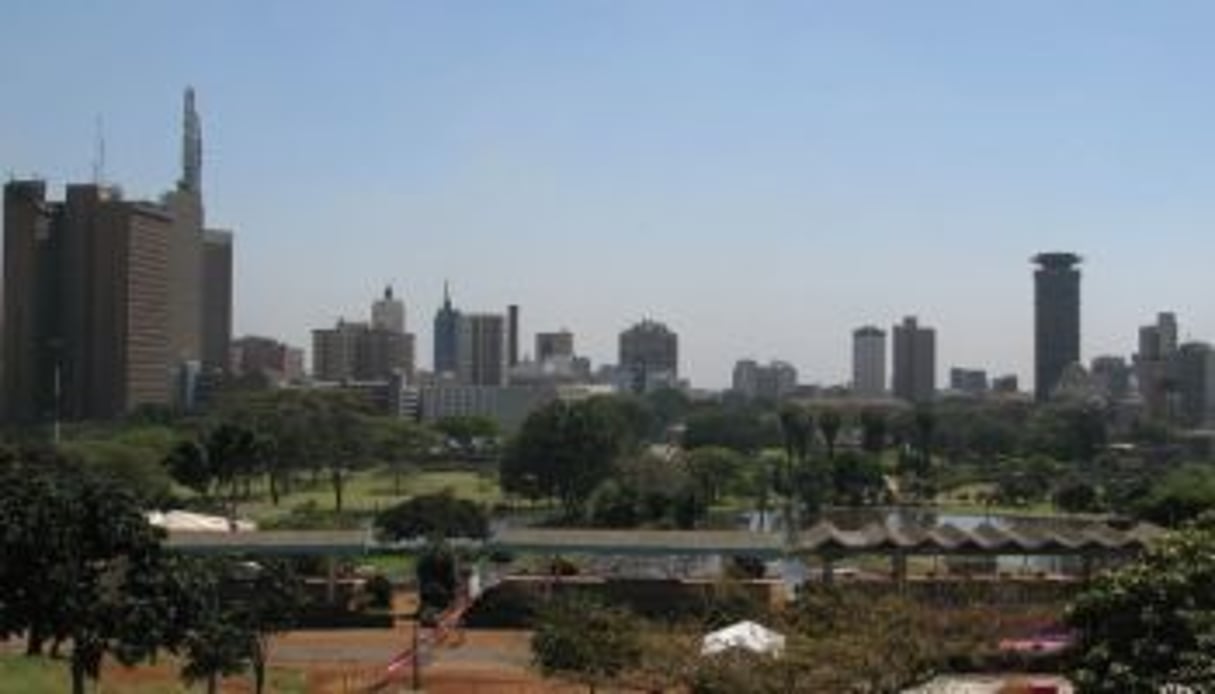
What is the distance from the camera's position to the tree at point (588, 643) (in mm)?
32781

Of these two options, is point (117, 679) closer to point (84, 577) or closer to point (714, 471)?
point (84, 577)

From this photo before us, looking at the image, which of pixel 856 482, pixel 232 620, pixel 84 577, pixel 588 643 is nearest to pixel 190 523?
pixel 232 620

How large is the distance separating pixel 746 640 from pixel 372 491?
83.6m

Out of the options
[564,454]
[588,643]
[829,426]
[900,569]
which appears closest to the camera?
[588,643]

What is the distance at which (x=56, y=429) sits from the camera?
131 meters

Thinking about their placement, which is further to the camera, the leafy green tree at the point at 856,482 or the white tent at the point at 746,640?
the leafy green tree at the point at 856,482

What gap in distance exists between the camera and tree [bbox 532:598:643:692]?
3278 centimetres

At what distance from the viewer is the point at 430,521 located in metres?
64.8

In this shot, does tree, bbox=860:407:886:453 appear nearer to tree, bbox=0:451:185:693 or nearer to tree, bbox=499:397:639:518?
tree, bbox=499:397:639:518

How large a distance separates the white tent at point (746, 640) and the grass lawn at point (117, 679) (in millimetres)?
9512

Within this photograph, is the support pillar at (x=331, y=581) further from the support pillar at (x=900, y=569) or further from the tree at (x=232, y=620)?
the support pillar at (x=900, y=569)

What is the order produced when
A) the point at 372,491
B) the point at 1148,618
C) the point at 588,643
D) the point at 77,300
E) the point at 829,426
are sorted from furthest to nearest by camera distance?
the point at 77,300 → the point at 829,426 → the point at 372,491 → the point at 588,643 → the point at 1148,618

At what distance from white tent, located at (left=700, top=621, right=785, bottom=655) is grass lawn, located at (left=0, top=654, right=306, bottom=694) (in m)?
9.51

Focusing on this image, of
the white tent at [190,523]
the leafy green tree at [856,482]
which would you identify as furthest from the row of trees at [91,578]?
the leafy green tree at [856,482]
